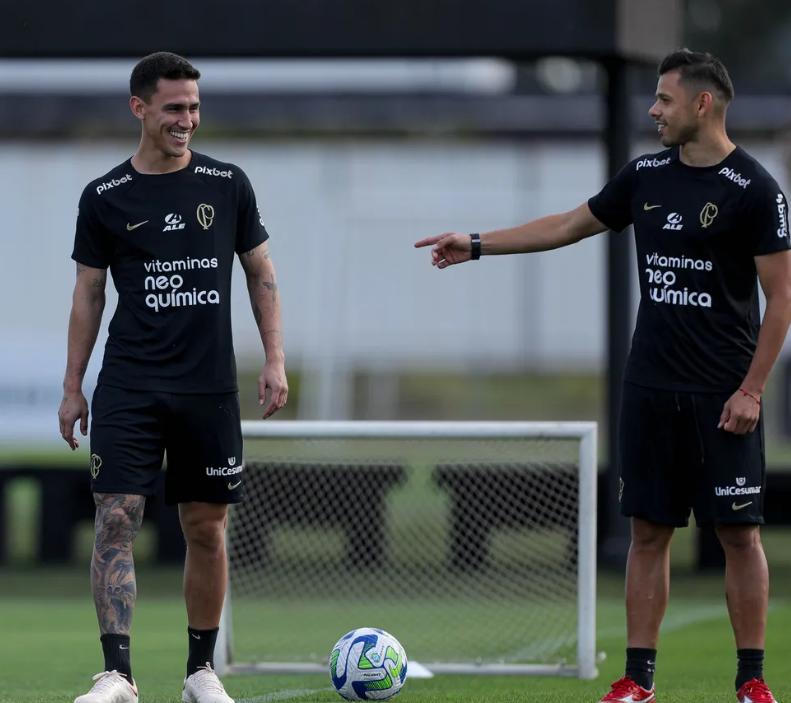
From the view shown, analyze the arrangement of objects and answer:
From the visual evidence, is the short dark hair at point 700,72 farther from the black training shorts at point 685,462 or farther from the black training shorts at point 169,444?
the black training shorts at point 169,444

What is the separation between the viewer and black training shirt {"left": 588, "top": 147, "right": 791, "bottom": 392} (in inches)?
160

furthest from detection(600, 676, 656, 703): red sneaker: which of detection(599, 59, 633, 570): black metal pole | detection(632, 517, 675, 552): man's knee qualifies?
detection(599, 59, 633, 570): black metal pole

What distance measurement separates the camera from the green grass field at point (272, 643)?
4.88 metres

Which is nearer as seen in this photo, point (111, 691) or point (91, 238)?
point (111, 691)

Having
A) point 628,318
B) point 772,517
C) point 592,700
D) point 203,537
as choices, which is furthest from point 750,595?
point 772,517

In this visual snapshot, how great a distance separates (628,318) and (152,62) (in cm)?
527

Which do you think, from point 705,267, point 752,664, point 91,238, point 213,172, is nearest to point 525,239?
point 705,267

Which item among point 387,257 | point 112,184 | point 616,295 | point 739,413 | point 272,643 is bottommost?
point 272,643

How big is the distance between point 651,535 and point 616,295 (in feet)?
15.9

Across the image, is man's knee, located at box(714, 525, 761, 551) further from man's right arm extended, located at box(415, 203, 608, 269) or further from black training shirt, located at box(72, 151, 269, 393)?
black training shirt, located at box(72, 151, 269, 393)

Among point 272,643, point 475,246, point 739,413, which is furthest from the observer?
point 272,643

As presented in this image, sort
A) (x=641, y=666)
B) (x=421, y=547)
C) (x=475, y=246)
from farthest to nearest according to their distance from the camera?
(x=421, y=547), (x=475, y=246), (x=641, y=666)

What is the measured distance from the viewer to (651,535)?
168 inches

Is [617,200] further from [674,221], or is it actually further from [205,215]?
[205,215]
